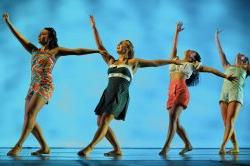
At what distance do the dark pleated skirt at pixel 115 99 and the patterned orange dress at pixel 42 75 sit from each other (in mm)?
511

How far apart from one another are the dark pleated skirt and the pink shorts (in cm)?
92

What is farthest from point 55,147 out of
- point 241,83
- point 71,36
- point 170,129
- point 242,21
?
point 242,21

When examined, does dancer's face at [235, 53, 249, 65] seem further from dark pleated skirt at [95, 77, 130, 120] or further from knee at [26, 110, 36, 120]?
knee at [26, 110, 36, 120]

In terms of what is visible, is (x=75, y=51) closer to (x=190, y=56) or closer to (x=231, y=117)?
(x=190, y=56)

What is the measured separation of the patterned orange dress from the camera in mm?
4598

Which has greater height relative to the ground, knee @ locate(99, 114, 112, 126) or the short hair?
the short hair

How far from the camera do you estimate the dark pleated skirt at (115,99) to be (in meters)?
4.63

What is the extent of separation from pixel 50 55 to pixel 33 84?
0.33m

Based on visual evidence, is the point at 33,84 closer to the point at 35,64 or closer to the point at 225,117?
the point at 35,64

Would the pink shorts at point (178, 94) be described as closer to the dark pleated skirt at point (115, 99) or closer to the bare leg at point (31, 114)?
the dark pleated skirt at point (115, 99)

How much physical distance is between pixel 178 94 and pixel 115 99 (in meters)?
1.12

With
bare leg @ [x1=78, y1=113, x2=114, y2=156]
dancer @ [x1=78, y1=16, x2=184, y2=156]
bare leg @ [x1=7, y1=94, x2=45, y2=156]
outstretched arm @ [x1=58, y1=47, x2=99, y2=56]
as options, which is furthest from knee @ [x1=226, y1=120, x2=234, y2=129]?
bare leg @ [x1=7, y1=94, x2=45, y2=156]

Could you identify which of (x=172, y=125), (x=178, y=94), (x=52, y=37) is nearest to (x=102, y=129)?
(x=52, y=37)

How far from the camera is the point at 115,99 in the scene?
15.3ft
